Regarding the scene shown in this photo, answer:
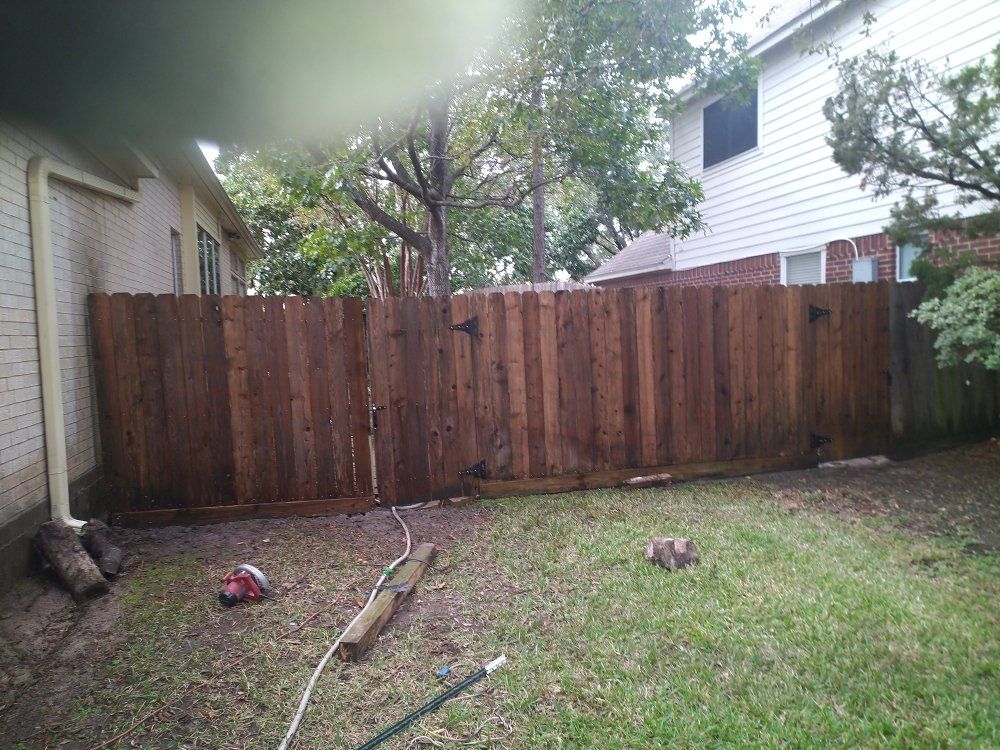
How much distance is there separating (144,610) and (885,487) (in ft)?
18.8

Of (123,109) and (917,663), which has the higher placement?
(123,109)

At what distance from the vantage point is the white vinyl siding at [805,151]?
7.06 metres

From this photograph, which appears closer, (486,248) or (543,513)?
(543,513)

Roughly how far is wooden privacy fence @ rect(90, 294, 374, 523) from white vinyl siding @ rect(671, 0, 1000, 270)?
6524 mm

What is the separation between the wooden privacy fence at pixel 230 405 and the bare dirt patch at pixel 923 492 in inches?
148

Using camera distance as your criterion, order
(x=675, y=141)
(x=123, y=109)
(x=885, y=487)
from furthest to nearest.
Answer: (x=675, y=141) → (x=885, y=487) → (x=123, y=109)

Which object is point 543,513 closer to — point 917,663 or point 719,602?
point 719,602

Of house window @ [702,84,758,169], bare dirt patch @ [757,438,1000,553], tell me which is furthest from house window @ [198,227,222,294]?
bare dirt patch @ [757,438,1000,553]

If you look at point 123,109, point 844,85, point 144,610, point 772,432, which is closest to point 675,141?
point 844,85

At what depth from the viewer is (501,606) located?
3.55 m

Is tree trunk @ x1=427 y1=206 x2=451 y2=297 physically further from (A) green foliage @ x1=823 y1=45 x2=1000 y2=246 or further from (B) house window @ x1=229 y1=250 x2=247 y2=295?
(B) house window @ x1=229 y1=250 x2=247 y2=295

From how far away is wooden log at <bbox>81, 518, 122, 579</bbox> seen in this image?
3885 millimetres

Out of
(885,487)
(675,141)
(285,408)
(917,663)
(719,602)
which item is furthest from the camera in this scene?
(675,141)

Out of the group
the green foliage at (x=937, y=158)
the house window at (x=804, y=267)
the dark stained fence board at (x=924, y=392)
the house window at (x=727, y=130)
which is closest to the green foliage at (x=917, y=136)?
the green foliage at (x=937, y=158)
